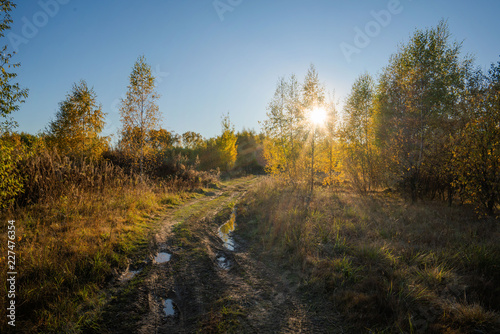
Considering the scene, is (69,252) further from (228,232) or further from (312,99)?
(312,99)

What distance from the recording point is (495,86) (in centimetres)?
886

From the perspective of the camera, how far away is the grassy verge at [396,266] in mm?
3307

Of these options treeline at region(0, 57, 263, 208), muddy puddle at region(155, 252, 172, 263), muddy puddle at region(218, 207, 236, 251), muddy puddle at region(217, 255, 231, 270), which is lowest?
muddy puddle at region(218, 207, 236, 251)

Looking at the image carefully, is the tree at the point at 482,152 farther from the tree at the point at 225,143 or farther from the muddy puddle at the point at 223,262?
the tree at the point at 225,143

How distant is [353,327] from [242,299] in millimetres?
1880

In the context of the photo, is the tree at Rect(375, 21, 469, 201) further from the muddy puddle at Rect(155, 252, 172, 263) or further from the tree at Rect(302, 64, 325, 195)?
the muddy puddle at Rect(155, 252, 172, 263)

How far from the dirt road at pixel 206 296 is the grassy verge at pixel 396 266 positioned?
0.56 metres

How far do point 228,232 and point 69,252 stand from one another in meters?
4.73

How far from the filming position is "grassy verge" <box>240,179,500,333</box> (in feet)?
10.8

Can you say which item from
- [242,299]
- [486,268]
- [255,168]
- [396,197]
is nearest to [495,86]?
[396,197]

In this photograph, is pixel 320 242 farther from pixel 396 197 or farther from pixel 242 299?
pixel 396 197

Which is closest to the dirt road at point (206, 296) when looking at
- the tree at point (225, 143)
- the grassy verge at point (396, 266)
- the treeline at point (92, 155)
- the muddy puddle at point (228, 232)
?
the muddy puddle at point (228, 232)

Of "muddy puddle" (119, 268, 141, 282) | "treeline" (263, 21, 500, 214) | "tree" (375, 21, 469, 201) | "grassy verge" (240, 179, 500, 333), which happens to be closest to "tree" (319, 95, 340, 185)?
"treeline" (263, 21, 500, 214)

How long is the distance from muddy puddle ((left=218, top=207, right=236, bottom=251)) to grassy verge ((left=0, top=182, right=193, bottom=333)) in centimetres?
239
